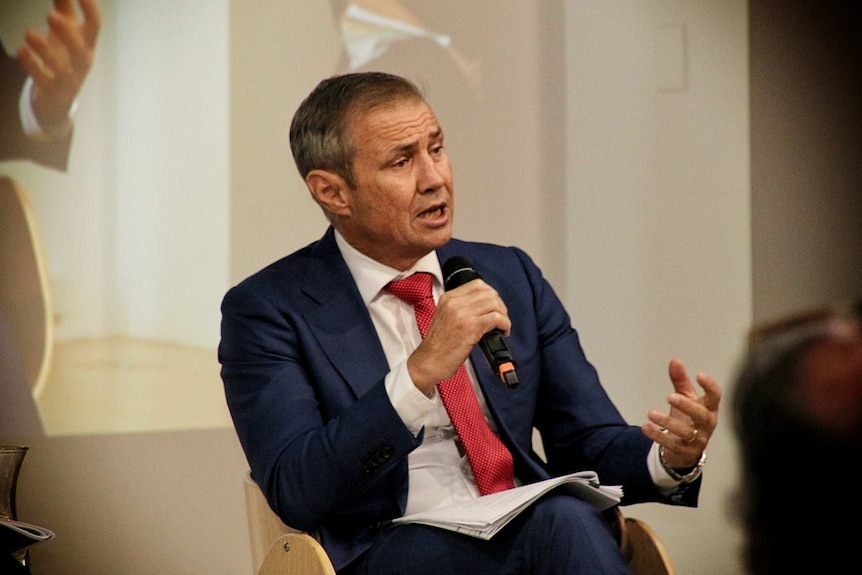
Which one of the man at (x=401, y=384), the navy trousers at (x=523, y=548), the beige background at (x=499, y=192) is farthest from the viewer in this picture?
the beige background at (x=499, y=192)

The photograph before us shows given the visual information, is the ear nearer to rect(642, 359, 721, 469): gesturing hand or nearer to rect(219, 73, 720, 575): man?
rect(219, 73, 720, 575): man

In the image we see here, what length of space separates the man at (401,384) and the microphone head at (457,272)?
88 mm

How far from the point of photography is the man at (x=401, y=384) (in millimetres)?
1804

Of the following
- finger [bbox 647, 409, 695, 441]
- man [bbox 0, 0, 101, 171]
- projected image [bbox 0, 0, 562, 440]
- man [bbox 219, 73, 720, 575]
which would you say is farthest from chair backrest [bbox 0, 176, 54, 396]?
finger [bbox 647, 409, 695, 441]

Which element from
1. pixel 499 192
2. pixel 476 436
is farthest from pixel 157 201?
pixel 476 436

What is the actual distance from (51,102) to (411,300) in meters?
1.72

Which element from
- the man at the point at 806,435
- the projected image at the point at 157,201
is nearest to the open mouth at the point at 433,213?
the projected image at the point at 157,201

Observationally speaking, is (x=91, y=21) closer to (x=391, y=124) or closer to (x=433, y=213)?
(x=391, y=124)

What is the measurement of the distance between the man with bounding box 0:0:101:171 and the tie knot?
1.64m

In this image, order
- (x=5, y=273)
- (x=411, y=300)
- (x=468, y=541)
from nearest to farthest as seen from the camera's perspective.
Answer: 1. (x=468, y=541)
2. (x=411, y=300)
3. (x=5, y=273)

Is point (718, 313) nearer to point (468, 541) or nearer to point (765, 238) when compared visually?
point (765, 238)

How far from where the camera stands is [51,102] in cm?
330

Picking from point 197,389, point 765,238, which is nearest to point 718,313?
point 765,238

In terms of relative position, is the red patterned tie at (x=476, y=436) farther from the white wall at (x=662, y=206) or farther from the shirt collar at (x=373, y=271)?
the white wall at (x=662, y=206)
